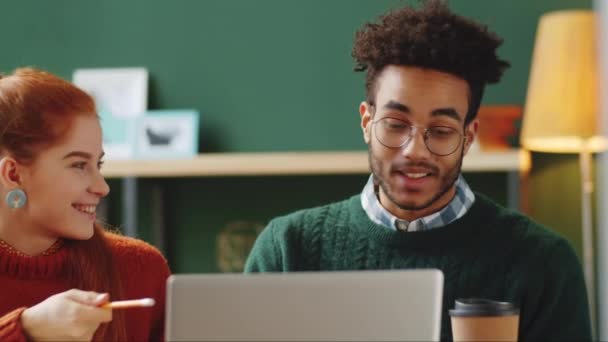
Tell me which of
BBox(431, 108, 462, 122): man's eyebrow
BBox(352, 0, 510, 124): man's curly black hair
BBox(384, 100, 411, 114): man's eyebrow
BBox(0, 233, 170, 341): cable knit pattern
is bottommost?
BBox(0, 233, 170, 341): cable knit pattern

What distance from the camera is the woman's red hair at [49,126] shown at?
1745mm

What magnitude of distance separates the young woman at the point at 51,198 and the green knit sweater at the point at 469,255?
348mm

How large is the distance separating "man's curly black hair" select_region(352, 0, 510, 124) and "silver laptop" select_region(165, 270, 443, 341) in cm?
68

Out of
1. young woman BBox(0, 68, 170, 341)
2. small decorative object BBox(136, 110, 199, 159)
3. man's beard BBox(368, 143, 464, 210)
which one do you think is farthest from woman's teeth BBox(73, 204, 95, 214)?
small decorative object BBox(136, 110, 199, 159)

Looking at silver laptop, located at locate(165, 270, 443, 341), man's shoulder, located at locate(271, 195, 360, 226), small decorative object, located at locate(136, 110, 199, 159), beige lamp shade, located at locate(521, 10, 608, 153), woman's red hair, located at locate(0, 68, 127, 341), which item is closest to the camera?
silver laptop, located at locate(165, 270, 443, 341)

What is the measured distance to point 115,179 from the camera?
12.9 feet

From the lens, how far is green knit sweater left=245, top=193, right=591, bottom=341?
5.92 feet

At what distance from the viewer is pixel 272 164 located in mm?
3465

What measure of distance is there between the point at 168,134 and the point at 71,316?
2252mm

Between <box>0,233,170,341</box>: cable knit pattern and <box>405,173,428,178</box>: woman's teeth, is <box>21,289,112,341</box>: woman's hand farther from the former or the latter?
<box>405,173,428,178</box>: woman's teeth

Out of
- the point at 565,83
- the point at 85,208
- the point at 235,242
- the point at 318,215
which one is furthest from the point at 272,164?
the point at 85,208

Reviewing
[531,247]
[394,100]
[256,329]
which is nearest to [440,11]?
[394,100]

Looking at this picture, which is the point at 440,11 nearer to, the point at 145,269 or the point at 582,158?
the point at 145,269

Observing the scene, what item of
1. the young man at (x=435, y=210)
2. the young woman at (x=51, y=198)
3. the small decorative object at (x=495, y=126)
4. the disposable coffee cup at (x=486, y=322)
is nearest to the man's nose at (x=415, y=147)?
the young man at (x=435, y=210)
